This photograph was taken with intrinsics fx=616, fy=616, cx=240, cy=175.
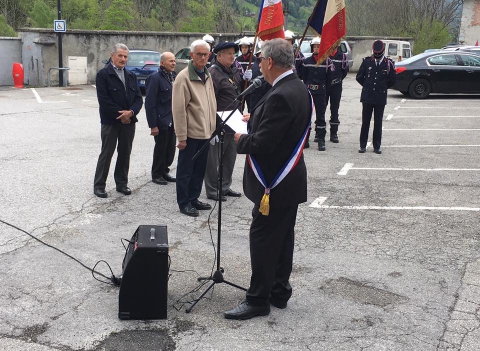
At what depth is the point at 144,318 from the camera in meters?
4.48

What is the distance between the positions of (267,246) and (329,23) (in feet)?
12.4

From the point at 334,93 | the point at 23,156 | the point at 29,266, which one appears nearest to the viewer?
the point at 29,266

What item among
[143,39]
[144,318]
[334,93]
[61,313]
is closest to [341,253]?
[144,318]

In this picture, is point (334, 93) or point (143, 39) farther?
point (143, 39)

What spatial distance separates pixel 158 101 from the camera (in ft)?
27.7

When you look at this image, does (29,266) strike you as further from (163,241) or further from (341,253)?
(341,253)

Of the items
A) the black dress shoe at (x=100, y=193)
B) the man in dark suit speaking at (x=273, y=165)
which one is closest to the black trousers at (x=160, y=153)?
the black dress shoe at (x=100, y=193)

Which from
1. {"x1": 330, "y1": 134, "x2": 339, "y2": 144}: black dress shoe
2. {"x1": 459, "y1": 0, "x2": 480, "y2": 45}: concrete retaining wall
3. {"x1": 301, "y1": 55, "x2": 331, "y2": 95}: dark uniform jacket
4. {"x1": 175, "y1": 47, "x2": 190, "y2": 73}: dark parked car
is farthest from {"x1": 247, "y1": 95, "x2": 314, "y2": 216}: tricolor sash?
{"x1": 459, "y1": 0, "x2": 480, "y2": 45}: concrete retaining wall

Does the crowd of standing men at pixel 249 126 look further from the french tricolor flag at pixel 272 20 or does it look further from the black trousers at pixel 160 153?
the french tricolor flag at pixel 272 20

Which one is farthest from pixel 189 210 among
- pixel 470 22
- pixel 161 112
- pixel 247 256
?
pixel 470 22

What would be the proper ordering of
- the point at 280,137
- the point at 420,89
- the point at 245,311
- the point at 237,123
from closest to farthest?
the point at 280,137 → the point at 245,311 → the point at 237,123 → the point at 420,89

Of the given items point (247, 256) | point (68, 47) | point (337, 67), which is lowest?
point (247, 256)

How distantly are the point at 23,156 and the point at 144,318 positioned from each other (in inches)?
247

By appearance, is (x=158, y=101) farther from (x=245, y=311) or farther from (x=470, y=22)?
(x=470, y=22)
